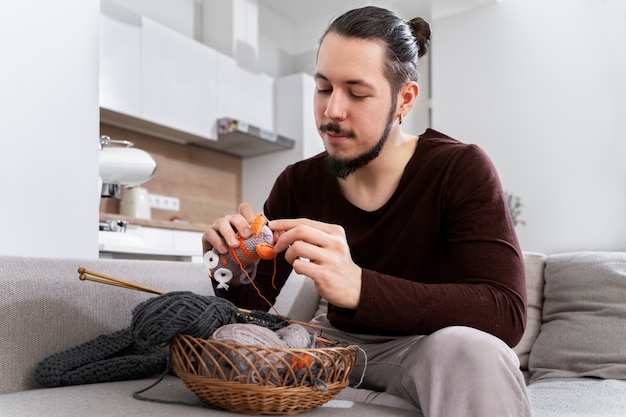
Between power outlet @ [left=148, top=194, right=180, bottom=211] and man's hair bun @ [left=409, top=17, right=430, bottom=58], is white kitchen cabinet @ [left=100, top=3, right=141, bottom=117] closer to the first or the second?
power outlet @ [left=148, top=194, right=180, bottom=211]

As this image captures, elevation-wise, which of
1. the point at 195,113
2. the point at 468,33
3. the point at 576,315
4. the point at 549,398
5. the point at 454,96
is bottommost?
the point at 549,398

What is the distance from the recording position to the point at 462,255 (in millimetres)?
1082

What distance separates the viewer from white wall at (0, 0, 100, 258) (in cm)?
160

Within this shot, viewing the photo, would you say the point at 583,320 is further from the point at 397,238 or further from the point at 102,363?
the point at 102,363

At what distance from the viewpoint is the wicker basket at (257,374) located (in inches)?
32.2

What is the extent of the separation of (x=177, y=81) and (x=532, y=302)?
2889mm

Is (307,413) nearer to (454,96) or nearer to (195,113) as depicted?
(195,113)

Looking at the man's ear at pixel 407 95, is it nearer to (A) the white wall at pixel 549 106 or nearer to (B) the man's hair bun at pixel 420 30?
(B) the man's hair bun at pixel 420 30

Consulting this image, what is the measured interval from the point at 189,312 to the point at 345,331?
0.53 meters

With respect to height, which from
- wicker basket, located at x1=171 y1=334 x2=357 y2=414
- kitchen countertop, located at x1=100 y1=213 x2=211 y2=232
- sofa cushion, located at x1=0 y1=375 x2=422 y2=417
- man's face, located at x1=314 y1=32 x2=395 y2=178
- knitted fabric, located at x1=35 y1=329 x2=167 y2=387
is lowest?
sofa cushion, located at x1=0 y1=375 x2=422 y2=417

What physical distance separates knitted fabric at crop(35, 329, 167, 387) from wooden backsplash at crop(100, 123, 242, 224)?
8.75 ft

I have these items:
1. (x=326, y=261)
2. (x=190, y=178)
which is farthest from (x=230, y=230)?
(x=190, y=178)

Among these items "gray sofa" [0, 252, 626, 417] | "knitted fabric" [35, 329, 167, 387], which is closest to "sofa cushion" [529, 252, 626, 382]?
"gray sofa" [0, 252, 626, 417]

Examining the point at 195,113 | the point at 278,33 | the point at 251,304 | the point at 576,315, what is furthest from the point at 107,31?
the point at 576,315
